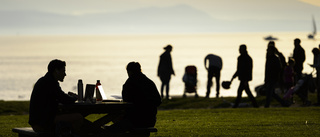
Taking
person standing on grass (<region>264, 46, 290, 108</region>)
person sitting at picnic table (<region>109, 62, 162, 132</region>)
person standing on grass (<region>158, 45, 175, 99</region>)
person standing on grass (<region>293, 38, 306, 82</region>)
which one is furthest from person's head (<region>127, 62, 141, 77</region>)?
person standing on grass (<region>158, 45, 175, 99</region>)

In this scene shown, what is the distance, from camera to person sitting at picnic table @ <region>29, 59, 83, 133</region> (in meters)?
10.7

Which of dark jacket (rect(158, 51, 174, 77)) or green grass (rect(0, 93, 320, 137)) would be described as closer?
green grass (rect(0, 93, 320, 137))

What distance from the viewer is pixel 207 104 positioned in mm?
23172

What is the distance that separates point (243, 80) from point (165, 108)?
2.99 m

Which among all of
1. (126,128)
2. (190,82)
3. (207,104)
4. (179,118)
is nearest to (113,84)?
(190,82)

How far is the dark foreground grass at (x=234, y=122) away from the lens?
14598 millimetres

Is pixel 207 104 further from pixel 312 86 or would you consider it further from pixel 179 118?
pixel 179 118

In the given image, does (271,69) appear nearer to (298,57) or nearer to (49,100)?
(298,57)

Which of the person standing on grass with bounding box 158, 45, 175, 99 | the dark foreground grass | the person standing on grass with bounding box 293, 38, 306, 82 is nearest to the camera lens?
the dark foreground grass

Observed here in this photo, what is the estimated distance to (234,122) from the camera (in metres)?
16.7

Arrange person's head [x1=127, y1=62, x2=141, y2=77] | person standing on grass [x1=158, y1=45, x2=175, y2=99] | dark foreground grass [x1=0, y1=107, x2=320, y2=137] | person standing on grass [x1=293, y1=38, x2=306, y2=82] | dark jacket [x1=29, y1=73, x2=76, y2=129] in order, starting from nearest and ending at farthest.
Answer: dark jacket [x1=29, y1=73, x2=76, y2=129] → person's head [x1=127, y1=62, x2=141, y2=77] → dark foreground grass [x1=0, y1=107, x2=320, y2=137] → person standing on grass [x1=293, y1=38, x2=306, y2=82] → person standing on grass [x1=158, y1=45, x2=175, y2=99]

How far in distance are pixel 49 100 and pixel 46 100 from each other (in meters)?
0.05

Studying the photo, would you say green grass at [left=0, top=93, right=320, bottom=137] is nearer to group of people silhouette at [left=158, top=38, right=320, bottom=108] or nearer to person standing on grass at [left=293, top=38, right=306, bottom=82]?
group of people silhouette at [left=158, top=38, right=320, bottom=108]

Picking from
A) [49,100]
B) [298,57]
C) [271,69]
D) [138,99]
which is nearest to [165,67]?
[298,57]
